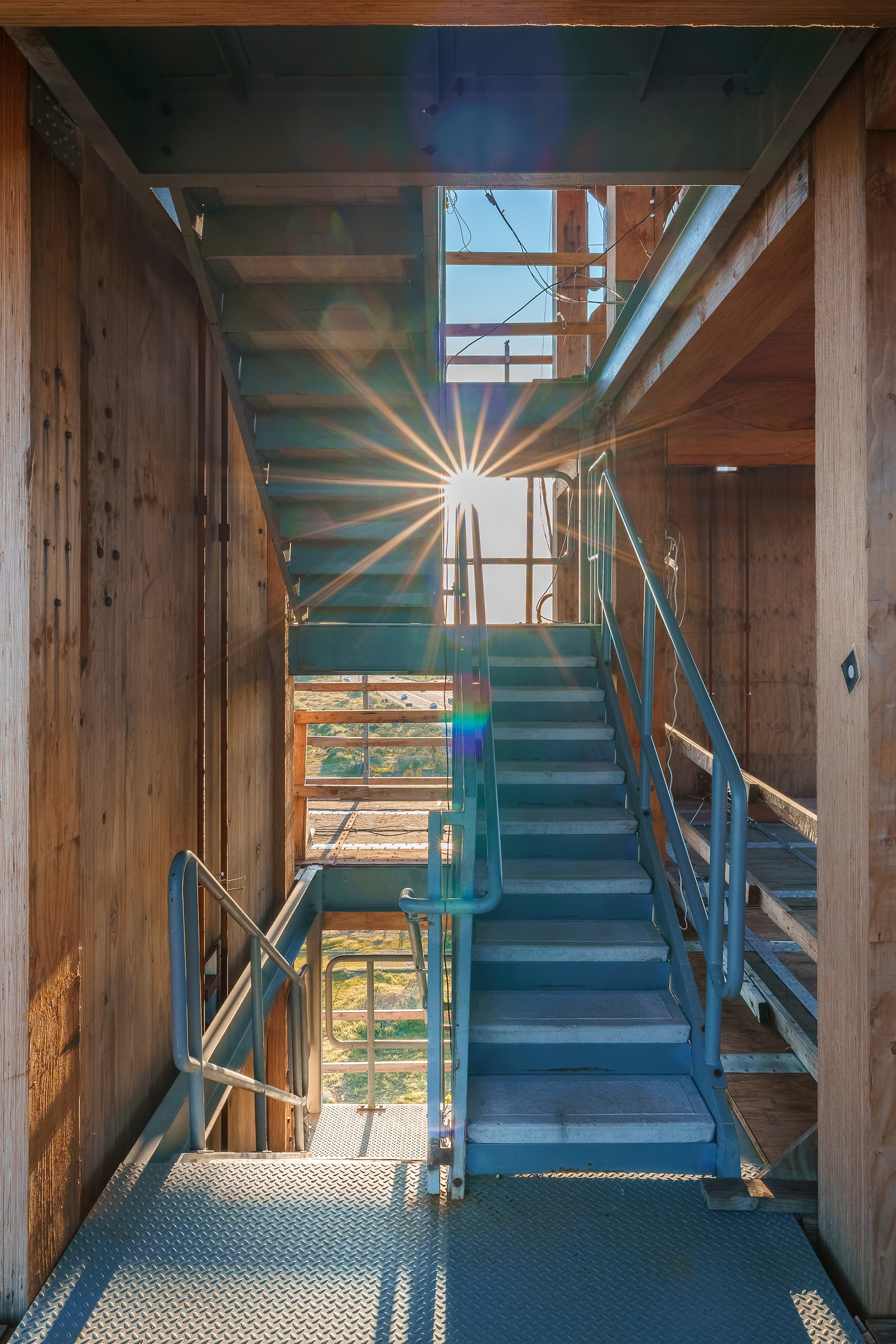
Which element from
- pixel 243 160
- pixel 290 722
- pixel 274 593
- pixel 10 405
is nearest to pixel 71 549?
pixel 10 405

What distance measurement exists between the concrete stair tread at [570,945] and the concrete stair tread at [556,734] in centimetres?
110

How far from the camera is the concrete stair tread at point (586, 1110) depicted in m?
2.37

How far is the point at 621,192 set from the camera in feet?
14.4

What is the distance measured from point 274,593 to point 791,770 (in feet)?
13.9

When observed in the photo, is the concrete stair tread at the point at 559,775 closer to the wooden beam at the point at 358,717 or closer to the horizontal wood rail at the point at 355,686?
the wooden beam at the point at 358,717

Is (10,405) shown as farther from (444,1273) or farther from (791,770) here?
(791,770)

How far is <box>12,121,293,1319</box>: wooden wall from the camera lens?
196cm

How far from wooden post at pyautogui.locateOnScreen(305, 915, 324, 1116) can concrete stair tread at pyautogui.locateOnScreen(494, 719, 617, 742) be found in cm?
299

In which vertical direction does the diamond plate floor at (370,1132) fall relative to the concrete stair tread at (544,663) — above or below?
below

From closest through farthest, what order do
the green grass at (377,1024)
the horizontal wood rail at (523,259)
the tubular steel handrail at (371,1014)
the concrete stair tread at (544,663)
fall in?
the concrete stair tread at (544,663) → the horizontal wood rail at (523,259) → the tubular steel handrail at (371,1014) → the green grass at (377,1024)

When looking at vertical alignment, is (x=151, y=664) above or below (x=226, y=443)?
below

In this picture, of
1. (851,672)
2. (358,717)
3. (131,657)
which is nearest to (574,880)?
(851,672)

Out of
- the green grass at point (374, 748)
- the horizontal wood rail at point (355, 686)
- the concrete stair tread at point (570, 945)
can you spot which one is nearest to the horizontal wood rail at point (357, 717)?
the green grass at point (374, 748)

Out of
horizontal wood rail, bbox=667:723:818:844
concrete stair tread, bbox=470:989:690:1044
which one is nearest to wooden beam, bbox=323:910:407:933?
horizontal wood rail, bbox=667:723:818:844
